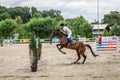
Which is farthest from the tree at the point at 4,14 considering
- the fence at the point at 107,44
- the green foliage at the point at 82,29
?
the fence at the point at 107,44

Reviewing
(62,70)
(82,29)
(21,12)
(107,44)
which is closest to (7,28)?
(82,29)

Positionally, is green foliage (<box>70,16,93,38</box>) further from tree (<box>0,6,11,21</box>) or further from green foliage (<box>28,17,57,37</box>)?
tree (<box>0,6,11,21</box>)

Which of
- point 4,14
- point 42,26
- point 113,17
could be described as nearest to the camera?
point 42,26

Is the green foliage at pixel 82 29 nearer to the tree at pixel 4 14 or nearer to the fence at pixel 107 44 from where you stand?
the tree at pixel 4 14

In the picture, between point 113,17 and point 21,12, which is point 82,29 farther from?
point 21,12

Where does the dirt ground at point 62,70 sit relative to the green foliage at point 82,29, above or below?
below

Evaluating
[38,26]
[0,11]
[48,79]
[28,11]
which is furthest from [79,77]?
[28,11]

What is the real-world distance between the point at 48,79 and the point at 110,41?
21458 millimetres

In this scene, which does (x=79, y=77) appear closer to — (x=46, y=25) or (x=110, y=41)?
(x=110, y=41)

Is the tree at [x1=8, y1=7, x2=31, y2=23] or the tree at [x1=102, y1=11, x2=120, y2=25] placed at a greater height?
the tree at [x1=8, y1=7, x2=31, y2=23]

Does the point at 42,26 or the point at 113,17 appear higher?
the point at 113,17

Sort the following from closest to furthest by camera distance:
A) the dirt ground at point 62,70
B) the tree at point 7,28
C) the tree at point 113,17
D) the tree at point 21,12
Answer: the dirt ground at point 62,70
the tree at point 7,28
the tree at point 113,17
the tree at point 21,12

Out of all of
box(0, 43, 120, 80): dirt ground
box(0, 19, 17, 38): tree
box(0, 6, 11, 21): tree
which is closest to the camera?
box(0, 43, 120, 80): dirt ground

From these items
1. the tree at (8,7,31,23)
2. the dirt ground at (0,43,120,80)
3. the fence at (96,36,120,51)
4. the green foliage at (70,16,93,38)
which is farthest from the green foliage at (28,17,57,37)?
the dirt ground at (0,43,120,80)
